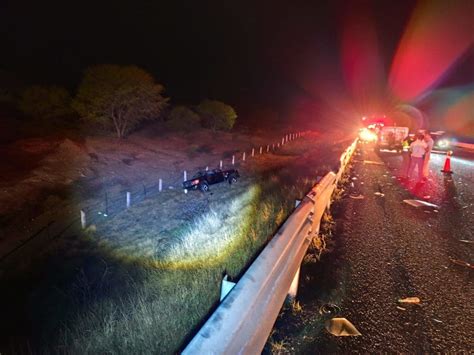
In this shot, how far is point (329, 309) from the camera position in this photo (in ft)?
9.70

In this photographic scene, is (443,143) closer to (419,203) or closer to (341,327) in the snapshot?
(419,203)

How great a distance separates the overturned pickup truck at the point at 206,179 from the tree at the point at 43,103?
2276cm

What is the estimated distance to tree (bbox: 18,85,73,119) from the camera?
3056 centimetres

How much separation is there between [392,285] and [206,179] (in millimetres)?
13560

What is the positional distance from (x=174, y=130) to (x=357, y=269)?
37773 millimetres

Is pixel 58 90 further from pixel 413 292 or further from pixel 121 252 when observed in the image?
pixel 413 292

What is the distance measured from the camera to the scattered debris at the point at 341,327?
2.62 meters

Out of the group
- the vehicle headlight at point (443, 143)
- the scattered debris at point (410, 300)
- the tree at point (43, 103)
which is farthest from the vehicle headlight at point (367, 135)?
the tree at point (43, 103)

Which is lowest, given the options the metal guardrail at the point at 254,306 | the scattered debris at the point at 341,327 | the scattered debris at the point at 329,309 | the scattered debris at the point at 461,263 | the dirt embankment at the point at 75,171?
the dirt embankment at the point at 75,171

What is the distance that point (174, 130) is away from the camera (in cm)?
3959

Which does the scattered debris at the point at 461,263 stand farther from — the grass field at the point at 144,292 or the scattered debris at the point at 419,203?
the scattered debris at the point at 419,203

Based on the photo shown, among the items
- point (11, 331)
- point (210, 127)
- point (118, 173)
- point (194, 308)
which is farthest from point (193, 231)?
point (210, 127)

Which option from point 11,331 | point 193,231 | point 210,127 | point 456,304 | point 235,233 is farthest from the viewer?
point 210,127

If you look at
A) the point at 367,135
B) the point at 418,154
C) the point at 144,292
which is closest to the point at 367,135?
the point at 367,135
